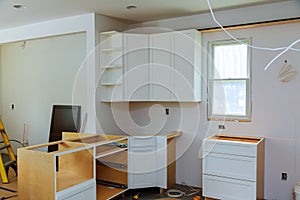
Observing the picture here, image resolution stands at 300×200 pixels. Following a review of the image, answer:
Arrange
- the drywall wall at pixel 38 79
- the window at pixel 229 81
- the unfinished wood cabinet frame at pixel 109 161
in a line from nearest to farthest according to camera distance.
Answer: the unfinished wood cabinet frame at pixel 109 161 < the window at pixel 229 81 < the drywall wall at pixel 38 79

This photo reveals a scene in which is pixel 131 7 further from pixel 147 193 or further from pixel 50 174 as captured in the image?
pixel 147 193

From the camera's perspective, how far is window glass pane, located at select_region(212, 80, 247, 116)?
4.06m

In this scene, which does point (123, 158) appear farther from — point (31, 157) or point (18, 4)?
point (18, 4)

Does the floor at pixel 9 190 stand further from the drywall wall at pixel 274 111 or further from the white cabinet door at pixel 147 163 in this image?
the drywall wall at pixel 274 111

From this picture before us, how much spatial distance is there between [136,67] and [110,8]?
3.25 ft

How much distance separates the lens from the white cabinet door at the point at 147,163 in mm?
3990

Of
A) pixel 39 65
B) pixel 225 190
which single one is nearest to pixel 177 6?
pixel 225 190

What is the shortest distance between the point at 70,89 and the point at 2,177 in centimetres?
194

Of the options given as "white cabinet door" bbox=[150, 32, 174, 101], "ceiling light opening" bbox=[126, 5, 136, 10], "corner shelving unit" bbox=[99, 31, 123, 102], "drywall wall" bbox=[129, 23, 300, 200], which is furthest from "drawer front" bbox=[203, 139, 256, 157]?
"ceiling light opening" bbox=[126, 5, 136, 10]

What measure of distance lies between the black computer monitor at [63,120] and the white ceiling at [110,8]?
5.55 feet

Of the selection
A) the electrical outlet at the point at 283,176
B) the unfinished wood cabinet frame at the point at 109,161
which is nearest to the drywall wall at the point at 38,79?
the unfinished wood cabinet frame at the point at 109,161

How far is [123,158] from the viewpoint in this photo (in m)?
4.06

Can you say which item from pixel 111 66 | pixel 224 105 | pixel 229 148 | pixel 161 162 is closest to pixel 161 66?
pixel 111 66

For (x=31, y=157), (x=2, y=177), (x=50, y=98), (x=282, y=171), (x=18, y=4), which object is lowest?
(x=2, y=177)
